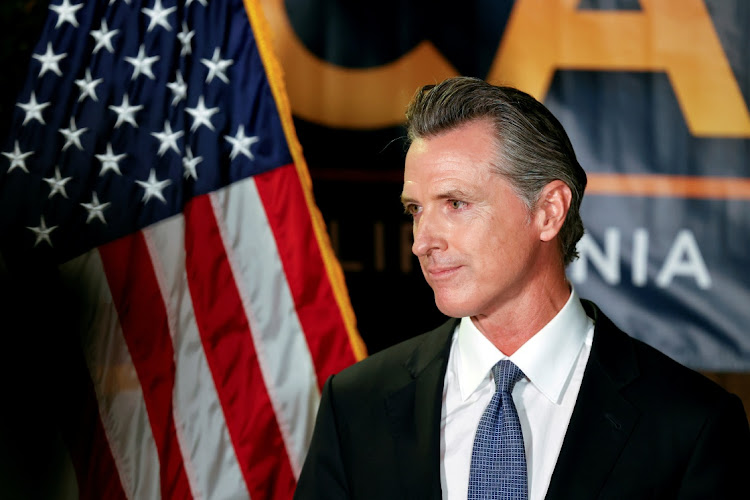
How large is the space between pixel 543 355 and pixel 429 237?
257 mm

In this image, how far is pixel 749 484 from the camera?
4.42 feet

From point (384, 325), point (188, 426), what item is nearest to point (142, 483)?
point (188, 426)

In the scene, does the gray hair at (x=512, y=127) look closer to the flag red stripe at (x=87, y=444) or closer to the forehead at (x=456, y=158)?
the forehead at (x=456, y=158)

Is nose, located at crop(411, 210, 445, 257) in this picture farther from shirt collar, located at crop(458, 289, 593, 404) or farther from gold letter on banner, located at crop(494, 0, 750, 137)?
gold letter on banner, located at crop(494, 0, 750, 137)

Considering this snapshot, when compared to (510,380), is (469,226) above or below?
above

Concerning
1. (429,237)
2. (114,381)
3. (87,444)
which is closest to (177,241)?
(114,381)

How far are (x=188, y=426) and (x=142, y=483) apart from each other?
16cm

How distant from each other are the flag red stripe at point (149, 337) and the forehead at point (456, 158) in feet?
2.98

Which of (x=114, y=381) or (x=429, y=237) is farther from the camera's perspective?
Result: (x=114, y=381)

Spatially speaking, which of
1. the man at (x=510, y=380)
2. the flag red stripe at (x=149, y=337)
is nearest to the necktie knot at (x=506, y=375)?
the man at (x=510, y=380)

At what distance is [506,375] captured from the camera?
4.69 feet

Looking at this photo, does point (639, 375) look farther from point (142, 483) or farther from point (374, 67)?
point (374, 67)

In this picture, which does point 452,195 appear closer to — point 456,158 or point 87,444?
point 456,158

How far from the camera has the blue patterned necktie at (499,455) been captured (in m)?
1.34
